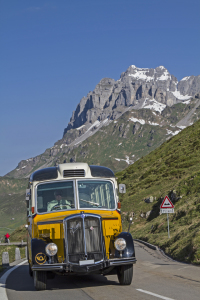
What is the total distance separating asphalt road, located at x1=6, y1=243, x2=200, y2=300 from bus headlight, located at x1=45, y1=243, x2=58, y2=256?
95 cm

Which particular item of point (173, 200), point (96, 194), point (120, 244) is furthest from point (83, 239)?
point (173, 200)

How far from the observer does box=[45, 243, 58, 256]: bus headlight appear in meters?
8.92

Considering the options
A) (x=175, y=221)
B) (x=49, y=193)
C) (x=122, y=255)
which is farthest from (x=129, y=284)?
(x=175, y=221)

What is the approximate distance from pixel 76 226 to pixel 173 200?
875 inches

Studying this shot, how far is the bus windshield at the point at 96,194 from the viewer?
34.0 ft

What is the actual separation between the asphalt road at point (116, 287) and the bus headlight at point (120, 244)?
965mm

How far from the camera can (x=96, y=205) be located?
1041cm

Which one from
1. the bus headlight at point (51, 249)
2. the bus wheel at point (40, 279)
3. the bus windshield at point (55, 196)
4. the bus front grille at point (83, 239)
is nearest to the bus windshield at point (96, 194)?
the bus windshield at point (55, 196)

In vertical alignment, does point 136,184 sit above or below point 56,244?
above

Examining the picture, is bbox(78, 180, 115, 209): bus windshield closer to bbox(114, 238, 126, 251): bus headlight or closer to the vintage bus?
the vintage bus

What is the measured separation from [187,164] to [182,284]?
3641 centimetres

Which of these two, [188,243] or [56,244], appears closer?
[56,244]

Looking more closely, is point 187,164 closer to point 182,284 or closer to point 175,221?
point 175,221

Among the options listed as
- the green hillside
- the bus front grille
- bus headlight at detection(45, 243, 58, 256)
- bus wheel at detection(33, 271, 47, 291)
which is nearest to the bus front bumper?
the bus front grille
